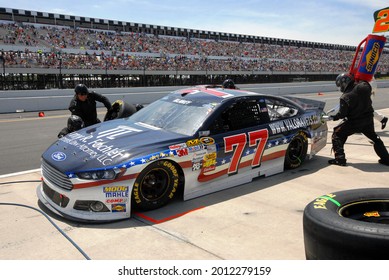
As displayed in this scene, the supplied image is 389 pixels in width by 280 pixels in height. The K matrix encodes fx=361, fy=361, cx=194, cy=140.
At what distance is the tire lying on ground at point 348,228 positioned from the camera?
2441mm

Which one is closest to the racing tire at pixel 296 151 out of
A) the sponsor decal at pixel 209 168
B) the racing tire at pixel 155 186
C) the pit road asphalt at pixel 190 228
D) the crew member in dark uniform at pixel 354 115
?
the pit road asphalt at pixel 190 228

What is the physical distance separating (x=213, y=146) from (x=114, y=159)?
1.29 meters

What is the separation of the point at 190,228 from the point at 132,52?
41296mm

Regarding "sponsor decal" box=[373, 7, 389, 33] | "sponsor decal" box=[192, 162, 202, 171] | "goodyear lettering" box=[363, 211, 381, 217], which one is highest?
"sponsor decal" box=[373, 7, 389, 33]

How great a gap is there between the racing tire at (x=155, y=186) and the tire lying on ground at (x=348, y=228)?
1.71 metres

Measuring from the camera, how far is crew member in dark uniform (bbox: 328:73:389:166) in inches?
236

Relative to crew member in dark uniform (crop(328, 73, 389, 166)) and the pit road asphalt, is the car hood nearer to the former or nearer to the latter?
the pit road asphalt

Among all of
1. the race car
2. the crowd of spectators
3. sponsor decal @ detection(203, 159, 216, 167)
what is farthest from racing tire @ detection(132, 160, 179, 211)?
the crowd of spectators

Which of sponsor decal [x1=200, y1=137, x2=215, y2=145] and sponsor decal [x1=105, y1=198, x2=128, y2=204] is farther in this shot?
sponsor decal [x1=200, y1=137, x2=215, y2=145]

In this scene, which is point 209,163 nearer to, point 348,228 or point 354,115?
point 348,228

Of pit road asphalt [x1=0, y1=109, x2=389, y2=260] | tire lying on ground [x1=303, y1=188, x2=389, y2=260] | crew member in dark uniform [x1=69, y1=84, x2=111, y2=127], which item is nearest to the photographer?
tire lying on ground [x1=303, y1=188, x2=389, y2=260]

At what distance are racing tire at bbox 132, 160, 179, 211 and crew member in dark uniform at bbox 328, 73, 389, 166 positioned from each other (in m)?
3.30

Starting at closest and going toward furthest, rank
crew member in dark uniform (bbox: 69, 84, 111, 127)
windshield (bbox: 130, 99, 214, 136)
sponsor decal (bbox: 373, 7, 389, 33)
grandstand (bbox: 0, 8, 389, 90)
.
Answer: windshield (bbox: 130, 99, 214, 136)
crew member in dark uniform (bbox: 69, 84, 111, 127)
sponsor decal (bbox: 373, 7, 389, 33)
grandstand (bbox: 0, 8, 389, 90)

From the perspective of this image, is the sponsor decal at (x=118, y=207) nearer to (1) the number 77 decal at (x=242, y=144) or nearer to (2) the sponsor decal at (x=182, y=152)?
(2) the sponsor decal at (x=182, y=152)
